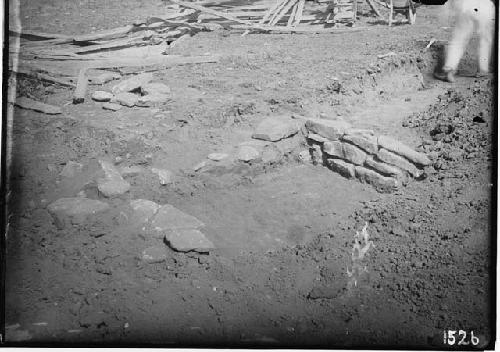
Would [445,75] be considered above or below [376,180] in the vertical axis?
above

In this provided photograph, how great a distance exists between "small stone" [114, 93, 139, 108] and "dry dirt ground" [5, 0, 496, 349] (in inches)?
3.6

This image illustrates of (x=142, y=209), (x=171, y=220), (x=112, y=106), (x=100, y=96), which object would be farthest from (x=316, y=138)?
(x=100, y=96)

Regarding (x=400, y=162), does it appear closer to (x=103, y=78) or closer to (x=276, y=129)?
(x=276, y=129)

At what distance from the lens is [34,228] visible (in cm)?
357

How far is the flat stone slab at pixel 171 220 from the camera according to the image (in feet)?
11.6

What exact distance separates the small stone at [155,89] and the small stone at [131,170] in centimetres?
65

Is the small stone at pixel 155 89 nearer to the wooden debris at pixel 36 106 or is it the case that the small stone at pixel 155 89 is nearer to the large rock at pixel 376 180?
the wooden debris at pixel 36 106

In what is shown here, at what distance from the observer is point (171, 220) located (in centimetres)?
357

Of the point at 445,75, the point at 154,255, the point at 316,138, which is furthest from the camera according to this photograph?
the point at 445,75

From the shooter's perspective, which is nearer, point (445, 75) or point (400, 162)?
point (400, 162)

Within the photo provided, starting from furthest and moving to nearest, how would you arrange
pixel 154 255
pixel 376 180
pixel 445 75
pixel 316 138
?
pixel 445 75, pixel 316 138, pixel 376 180, pixel 154 255

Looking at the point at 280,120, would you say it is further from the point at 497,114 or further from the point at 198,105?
the point at 497,114

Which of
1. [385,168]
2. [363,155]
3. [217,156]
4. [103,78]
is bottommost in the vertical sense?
[385,168]

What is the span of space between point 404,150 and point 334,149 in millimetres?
563
